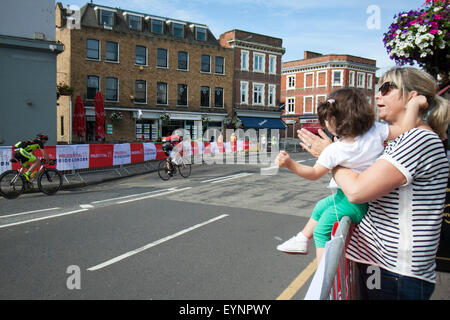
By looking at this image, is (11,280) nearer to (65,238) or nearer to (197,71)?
(65,238)

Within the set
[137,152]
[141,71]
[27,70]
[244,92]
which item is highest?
[141,71]

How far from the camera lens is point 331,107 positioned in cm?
224

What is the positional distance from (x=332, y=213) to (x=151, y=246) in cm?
359

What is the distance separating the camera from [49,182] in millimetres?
10836

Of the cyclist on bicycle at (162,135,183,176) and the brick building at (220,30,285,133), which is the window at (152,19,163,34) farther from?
the cyclist on bicycle at (162,135,183,176)

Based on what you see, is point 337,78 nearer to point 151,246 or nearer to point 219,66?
point 219,66

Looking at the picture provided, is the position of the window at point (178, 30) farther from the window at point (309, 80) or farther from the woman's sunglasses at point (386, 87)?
the woman's sunglasses at point (386, 87)

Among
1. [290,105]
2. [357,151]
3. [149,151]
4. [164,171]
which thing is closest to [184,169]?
[164,171]

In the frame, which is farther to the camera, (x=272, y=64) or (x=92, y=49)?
(x=272, y=64)

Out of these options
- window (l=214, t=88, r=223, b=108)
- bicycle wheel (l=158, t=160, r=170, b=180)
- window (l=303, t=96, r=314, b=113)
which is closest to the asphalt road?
bicycle wheel (l=158, t=160, r=170, b=180)

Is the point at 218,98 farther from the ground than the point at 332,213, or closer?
farther from the ground

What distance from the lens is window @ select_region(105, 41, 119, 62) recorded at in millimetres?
A: 31688

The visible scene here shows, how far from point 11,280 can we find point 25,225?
112 inches

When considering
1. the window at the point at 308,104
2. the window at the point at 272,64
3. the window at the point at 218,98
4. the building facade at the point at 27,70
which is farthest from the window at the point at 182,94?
the window at the point at 308,104
